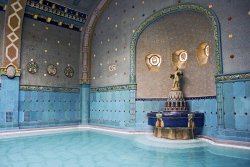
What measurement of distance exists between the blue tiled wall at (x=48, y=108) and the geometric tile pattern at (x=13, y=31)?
1481mm

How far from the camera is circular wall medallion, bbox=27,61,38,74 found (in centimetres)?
1000

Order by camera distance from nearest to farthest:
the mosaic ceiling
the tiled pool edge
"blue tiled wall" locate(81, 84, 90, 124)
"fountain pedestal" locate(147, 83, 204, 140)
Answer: the tiled pool edge → "fountain pedestal" locate(147, 83, 204, 140) → the mosaic ceiling → "blue tiled wall" locate(81, 84, 90, 124)

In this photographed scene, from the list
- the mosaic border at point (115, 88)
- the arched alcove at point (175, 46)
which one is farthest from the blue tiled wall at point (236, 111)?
the mosaic border at point (115, 88)

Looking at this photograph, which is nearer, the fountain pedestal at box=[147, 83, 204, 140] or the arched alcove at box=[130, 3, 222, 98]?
the fountain pedestal at box=[147, 83, 204, 140]

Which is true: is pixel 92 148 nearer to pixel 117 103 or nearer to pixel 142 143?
pixel 142 143

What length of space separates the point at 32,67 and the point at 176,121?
6896 mm

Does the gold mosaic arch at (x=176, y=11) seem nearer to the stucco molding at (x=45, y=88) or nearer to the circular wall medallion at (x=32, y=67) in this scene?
the stucco molding at (x=45, y=88)

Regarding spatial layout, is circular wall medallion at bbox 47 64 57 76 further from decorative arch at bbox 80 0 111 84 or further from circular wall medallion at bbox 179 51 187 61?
circular wall medallion at bbox 179 51 187 61

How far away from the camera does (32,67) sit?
10.1 m

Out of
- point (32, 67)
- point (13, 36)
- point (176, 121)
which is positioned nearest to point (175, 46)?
point (176, 121)

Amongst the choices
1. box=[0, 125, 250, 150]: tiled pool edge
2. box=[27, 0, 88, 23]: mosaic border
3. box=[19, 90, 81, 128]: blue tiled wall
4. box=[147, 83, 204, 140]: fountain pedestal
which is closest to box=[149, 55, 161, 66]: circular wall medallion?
box=[147, 83, 204, 140]: fountain pedestal

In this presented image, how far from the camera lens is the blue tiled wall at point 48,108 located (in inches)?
387

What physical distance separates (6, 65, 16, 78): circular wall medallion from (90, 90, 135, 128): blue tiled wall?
3820 mm

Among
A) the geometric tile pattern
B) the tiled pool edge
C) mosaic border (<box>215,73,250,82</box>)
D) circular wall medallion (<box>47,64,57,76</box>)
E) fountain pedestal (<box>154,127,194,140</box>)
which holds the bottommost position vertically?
the tiled pool edge
